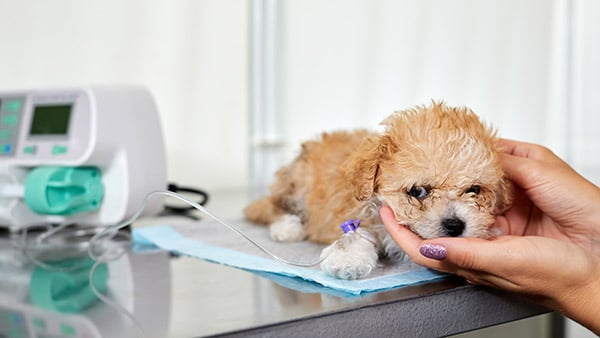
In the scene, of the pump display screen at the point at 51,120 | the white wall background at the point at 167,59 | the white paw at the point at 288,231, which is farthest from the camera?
the white wall background at the point at 167,59

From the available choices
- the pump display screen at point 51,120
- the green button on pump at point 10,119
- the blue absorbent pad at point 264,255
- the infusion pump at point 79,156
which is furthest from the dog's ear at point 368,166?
the green button on pump at point 10,119

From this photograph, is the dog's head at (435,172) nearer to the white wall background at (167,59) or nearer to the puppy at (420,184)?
the puppy at (420,184)

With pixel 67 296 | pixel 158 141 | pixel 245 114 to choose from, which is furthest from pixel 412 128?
pixel 245 114

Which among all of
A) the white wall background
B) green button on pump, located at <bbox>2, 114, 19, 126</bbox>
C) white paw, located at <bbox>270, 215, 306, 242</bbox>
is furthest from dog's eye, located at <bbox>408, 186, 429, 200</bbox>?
the white wall background

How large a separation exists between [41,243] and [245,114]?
109cm

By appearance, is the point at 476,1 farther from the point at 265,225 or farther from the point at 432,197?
the point at 432,197

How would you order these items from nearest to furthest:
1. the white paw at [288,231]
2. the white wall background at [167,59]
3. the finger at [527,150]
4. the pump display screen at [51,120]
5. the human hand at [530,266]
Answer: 1. the human hand at [530,266]
2. the finger at [527,150]
3. the white paw at [288,231]
4. the pump display screen at [51,120]
5. the white wall background at [167,59]

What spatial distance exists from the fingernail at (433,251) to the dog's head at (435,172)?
88 mm

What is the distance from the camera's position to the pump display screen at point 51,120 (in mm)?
1389

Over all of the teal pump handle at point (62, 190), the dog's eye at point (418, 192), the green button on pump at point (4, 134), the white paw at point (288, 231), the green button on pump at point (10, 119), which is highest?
the green button on pump at point (10, 119)

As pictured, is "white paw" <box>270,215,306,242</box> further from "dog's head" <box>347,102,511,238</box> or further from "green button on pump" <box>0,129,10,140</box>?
"green button on pump" <box>0,129,10,140</box>

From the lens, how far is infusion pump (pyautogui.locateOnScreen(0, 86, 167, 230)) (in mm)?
1344

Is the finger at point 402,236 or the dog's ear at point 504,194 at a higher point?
the dog's ear at point 504,194

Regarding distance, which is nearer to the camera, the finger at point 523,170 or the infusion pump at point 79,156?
the finger at point 523,170
